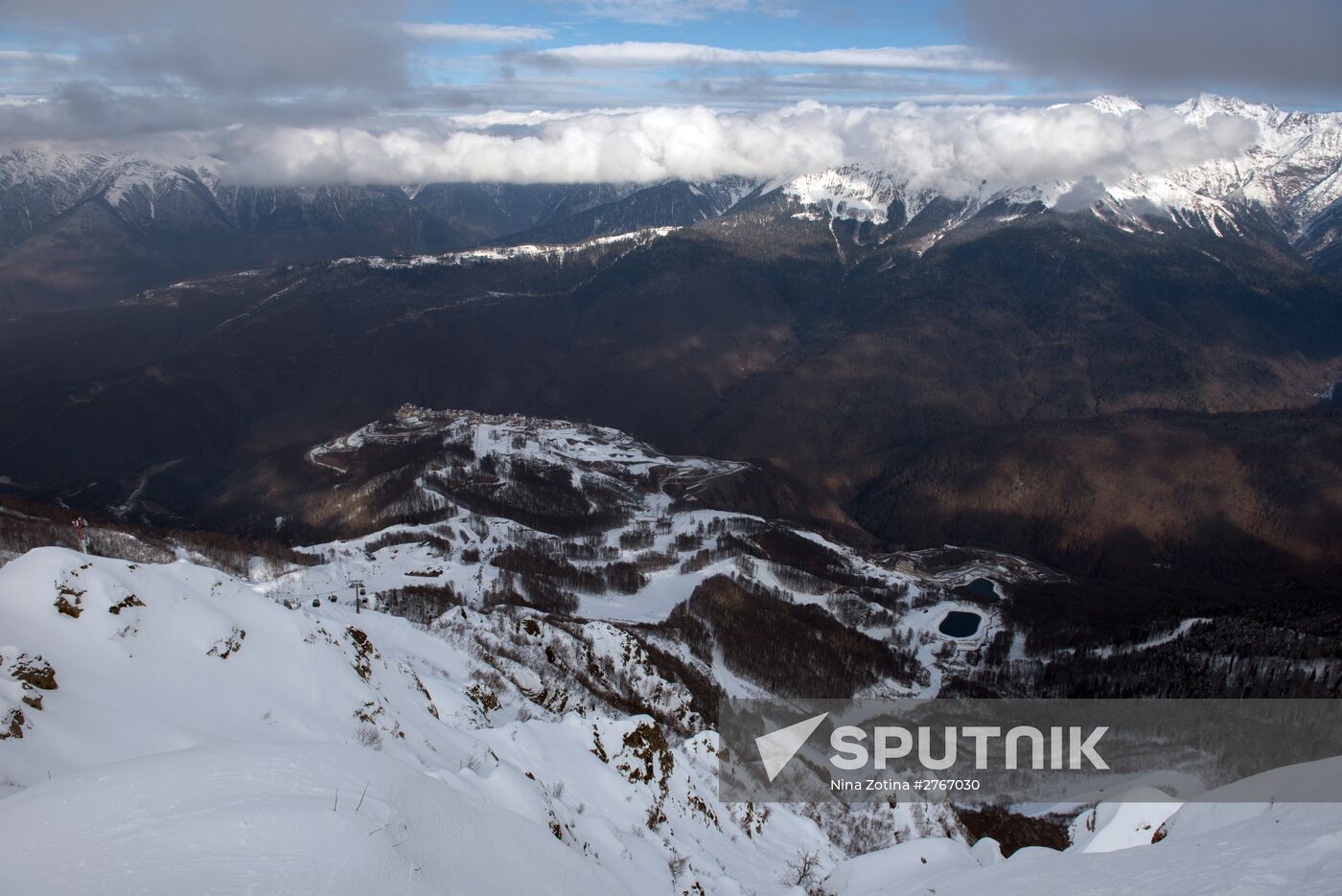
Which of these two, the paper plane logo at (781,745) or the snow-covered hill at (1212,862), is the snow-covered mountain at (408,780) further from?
the paper plane logo at (781,745)

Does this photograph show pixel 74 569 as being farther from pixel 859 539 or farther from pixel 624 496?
pixel 859 539

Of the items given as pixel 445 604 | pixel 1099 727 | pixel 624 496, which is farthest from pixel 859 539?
pixel 445 604

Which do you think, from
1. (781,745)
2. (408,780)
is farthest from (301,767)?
(781,745)

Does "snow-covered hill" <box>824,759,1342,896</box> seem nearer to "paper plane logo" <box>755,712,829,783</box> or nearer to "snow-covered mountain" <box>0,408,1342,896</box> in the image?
"snow-covered mountain" <box>0,408,1342,896</box>

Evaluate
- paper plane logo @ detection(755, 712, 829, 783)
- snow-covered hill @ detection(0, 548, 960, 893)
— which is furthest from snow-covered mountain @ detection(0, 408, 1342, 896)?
paper plane logo @ detection(755, 712, 829, 783)

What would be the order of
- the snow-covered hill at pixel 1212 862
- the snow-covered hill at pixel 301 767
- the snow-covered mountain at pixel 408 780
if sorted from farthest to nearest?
the snow-covered hill at pixel 1212 862 < the snow-covered mountain at pixel 408 780 < the snow-covered hill at pixel 301 767

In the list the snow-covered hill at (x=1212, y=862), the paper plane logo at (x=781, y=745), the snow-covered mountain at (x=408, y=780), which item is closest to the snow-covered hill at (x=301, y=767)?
the snow-covered mountain at (x=408, y=780)

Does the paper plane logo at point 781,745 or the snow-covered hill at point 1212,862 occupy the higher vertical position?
the snow-covered hill at point 1212,862

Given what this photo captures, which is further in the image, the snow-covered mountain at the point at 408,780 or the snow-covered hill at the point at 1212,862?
the snow-covered hill at the point at 1212,862
